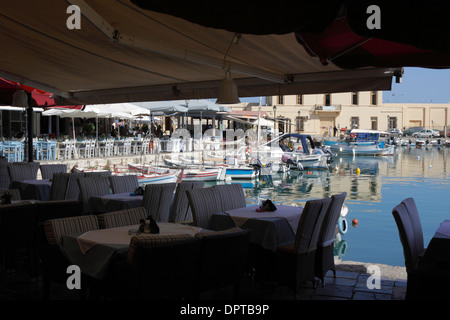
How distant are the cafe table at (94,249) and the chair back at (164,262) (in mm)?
290

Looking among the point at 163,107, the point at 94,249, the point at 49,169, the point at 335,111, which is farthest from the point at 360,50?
the point at 335,111

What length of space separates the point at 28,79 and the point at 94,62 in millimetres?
2083

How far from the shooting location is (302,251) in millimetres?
3666

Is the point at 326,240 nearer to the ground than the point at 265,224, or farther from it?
nearer to the ground

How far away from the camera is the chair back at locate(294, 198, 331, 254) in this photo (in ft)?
11.9

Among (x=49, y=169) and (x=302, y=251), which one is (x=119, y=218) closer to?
(x=302, y=251)

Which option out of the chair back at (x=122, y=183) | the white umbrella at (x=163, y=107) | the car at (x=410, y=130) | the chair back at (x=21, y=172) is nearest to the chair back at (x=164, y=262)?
the chair back at (x=122, y=183)

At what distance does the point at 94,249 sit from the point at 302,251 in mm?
1628

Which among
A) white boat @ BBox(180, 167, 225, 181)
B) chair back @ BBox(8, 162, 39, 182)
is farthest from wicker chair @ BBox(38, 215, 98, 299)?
white boat @ BBox(180, 167, 225, 181)

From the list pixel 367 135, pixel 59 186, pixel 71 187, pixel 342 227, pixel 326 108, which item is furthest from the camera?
pixel 326 108

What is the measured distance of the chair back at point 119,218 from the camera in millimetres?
3543
